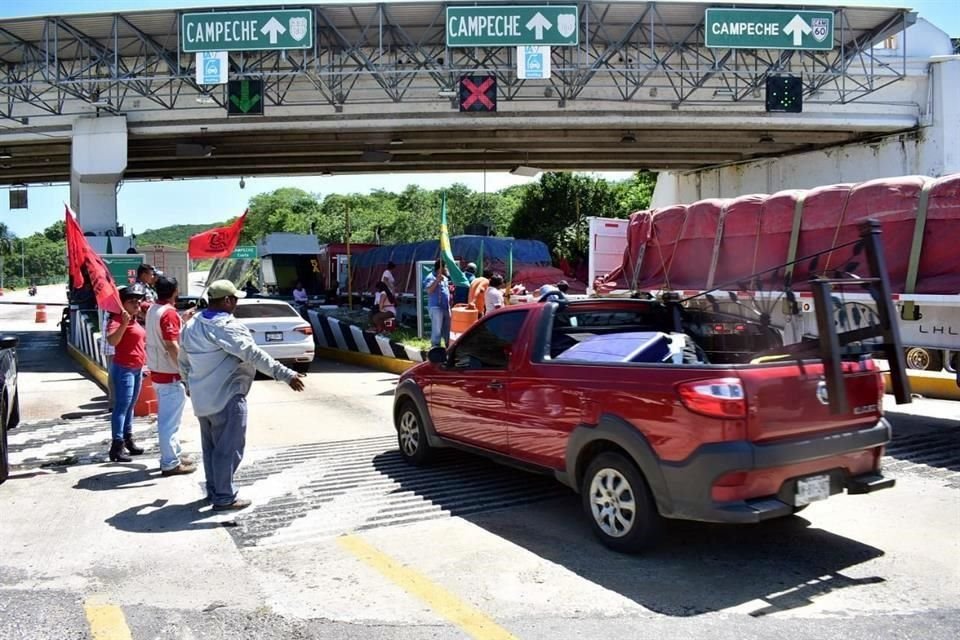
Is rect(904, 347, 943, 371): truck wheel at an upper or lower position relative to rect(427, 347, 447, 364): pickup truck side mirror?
lower

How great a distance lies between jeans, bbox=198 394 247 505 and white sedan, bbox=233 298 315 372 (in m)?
7.93

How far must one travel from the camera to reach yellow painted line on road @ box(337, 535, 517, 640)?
3.88 meters

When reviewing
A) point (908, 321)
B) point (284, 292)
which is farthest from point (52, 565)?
point (284, 292)

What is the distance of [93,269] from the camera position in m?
8.52

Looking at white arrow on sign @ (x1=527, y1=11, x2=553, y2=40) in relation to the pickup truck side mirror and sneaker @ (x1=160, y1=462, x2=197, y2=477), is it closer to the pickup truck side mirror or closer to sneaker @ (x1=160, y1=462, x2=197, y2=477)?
the pickup truck side mirror

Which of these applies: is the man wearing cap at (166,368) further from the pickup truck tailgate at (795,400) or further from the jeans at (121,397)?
the pickup truck tailgate at (795,400)

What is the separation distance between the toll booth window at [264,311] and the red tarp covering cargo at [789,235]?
5.70 metres

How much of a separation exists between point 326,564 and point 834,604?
2.84 m

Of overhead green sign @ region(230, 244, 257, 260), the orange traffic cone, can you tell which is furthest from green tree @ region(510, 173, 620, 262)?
the orange traffic cone

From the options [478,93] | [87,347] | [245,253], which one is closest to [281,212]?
[245,253]

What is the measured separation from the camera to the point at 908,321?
8.21 m

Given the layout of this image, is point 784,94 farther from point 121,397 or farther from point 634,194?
point 634,194

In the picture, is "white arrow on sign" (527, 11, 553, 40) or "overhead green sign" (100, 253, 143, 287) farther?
"overhead green sign" (100, 253, 143, 287)

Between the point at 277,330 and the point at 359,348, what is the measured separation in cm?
318
